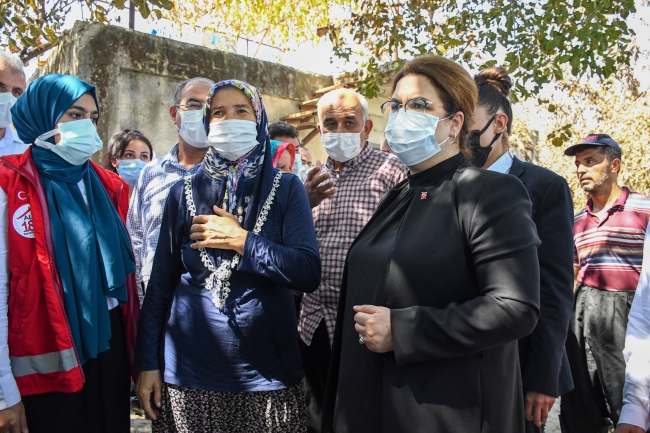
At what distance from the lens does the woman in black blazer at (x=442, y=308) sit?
1.55 metres

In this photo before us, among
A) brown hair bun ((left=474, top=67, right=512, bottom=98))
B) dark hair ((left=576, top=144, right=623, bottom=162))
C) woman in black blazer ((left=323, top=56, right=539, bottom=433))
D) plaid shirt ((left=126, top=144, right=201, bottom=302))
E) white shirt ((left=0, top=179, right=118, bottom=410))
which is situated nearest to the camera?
woman in black blazer ((left=323, top=56, right=539, bottom=433))

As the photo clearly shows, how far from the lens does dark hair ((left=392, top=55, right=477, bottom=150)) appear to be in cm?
189

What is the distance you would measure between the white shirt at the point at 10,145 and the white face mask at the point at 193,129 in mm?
996

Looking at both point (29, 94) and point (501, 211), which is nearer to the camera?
point (501, 211)

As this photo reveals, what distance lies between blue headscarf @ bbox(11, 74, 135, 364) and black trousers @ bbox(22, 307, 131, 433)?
11cm

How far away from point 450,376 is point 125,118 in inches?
226

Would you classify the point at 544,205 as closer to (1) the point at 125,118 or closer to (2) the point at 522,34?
(2) the point at 522,34

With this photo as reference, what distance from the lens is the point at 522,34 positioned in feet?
16.8

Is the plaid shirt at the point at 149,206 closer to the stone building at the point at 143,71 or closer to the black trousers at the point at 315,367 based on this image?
the black trousers at the point at 315,367

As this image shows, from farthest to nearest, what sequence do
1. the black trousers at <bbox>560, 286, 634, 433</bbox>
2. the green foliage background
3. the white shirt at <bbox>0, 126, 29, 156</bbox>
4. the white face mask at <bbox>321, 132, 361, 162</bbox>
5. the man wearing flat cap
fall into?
the green foliage background → the man wearing flat cap → the black trousers at <bbox>560, 286, 634, 433</bbox> → the white shirt at <bbox>0, 126, 29, 156</bbox> → the white face mask at <bbox>321, 132, 361, 162</bbox>

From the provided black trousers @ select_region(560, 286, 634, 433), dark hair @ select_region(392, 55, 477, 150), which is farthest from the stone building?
dark hair @ select_region(392, 55, 477, 150)

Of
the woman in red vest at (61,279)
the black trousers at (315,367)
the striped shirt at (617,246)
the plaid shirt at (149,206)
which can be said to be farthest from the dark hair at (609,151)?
the woman in red vest at (61,279)

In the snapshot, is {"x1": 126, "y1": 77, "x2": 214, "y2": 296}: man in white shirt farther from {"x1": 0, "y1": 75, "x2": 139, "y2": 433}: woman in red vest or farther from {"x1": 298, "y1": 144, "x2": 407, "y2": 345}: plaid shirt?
{"x1": 298, "y1": 144, "x2": 407, "y2": 345}: plaid shirt

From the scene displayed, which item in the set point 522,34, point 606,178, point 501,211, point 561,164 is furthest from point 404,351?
point 561,164
